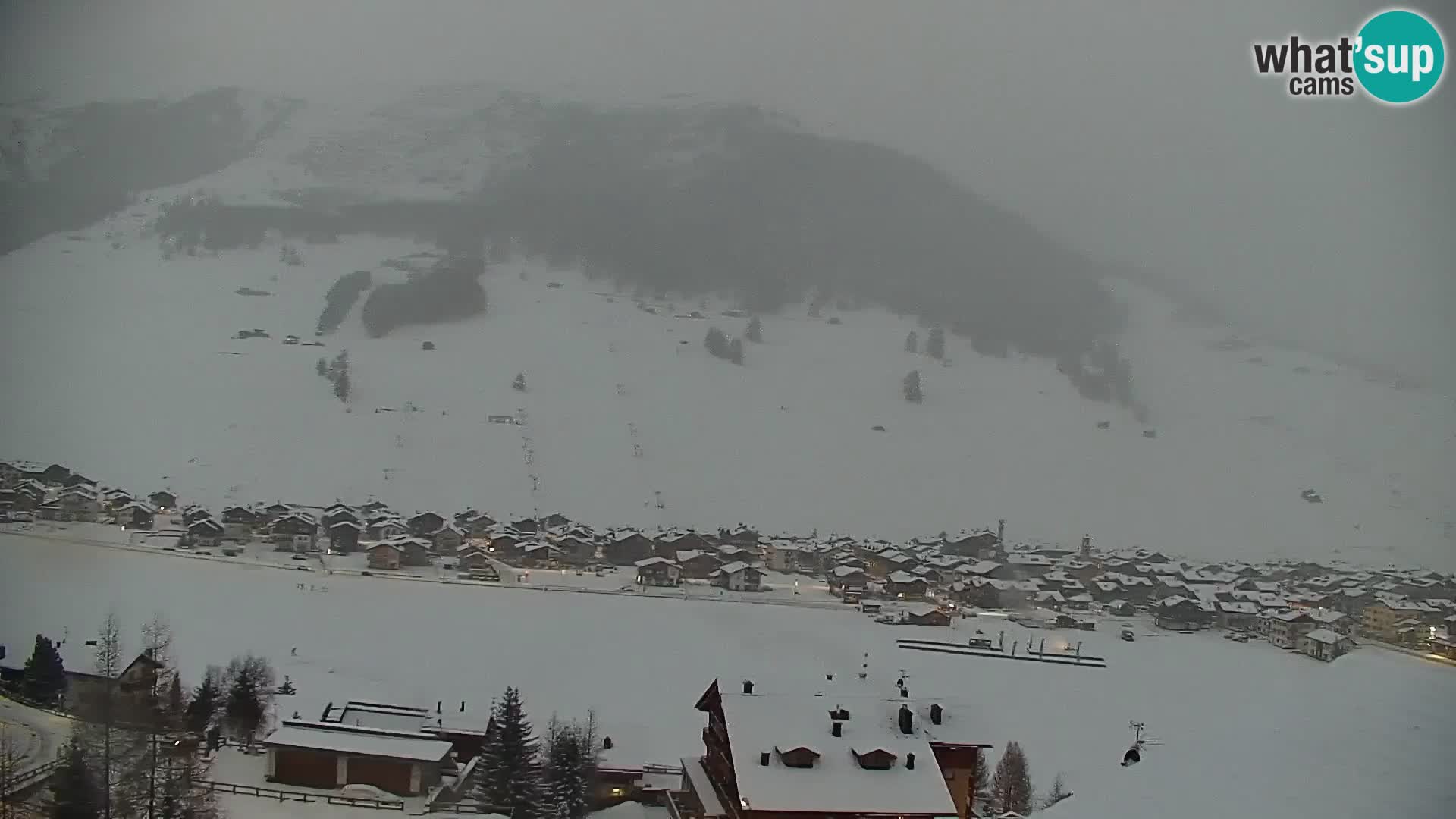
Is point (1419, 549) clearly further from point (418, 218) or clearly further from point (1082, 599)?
point (418, 218)

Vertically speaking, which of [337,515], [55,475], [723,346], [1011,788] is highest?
[723,346]

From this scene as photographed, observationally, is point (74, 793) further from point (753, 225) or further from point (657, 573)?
point (753, 225)

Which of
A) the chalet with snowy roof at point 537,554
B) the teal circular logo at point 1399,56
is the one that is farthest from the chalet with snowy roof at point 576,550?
the teal circular logo at point 1399,56

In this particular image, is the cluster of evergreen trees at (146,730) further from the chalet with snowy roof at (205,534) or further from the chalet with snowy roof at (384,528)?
the chalet with snowy roof at (384,528)

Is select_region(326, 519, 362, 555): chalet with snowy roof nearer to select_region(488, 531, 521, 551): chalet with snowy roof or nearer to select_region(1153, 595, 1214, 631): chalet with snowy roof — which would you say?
select_region(488, 531, 521, 551): chalet with snowy roof

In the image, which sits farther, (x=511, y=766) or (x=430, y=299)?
(x=430, y=299)

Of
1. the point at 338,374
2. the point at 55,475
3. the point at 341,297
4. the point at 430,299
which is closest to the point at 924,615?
the point at 430,299

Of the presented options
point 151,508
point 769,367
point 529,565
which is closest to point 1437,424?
point 769,367
